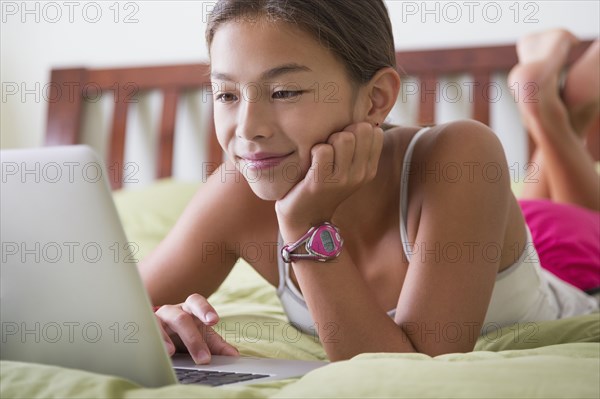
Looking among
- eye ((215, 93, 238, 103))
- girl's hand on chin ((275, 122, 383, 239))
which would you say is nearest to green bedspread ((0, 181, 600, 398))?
girl's hand on chin ((275, 122, 383, 239))

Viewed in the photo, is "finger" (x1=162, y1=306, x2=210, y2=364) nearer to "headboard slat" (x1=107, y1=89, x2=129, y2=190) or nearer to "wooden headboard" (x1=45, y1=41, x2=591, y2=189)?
"wooden headboard" (x1=45, y1=41, x2=591, y2=189)

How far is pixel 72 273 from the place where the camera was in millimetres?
637

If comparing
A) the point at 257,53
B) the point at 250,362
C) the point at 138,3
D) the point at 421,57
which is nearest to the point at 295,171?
the point at 257,53

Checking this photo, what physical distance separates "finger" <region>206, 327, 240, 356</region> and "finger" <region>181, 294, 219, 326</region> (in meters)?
0.03

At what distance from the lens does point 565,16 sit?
2.27 meters

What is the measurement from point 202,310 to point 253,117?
241 mm

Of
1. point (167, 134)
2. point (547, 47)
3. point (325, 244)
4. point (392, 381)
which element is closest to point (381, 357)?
point (392, 381)

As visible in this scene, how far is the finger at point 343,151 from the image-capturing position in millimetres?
1005

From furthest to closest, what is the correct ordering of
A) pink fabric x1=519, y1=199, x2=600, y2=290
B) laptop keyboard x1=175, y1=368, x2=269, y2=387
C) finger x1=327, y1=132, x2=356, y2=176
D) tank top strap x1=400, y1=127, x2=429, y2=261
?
pink fabric x1=519, y1=199, x2=600, y2=290
tank top strap x1=400, y1=127, x2=429, y2=261
finger x1=327, y1=132, x2=356, y2=176
laptop keyboard x1=175, y1=368, x2=269, y2=387

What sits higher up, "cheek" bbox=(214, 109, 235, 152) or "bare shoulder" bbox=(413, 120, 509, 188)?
"cheek" bbox=(214, 109, 235, 152)

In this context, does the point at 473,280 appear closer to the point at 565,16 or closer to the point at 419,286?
the point at 419,286

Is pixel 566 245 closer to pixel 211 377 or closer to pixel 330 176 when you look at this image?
pixel 330 176

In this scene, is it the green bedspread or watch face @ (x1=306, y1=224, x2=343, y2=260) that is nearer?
the green bedspread

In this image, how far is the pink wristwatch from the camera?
996 millimetres
